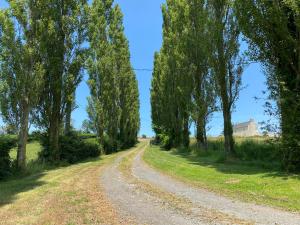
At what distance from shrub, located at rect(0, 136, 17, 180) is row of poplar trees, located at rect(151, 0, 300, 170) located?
427 inches

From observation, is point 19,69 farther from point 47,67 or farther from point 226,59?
point 226,59

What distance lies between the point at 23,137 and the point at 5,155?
1.78 meters

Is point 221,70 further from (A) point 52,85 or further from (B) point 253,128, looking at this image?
(B) point 253,128

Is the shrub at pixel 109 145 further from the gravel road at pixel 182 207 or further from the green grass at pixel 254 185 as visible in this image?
the gravel road at pixel 182 207

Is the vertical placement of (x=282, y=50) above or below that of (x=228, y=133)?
above

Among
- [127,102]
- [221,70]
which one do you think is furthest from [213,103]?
[127,102]

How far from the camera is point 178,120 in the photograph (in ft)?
128

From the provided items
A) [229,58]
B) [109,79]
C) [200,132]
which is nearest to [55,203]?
[229,58]

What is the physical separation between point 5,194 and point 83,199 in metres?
2.77

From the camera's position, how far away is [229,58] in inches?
873

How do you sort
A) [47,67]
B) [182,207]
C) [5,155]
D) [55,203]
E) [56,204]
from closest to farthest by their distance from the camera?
1. [182,207]
2. [56,204]
3. [55,203]
4. [5,155]
5. [47,67]

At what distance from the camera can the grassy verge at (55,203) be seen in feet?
26.6

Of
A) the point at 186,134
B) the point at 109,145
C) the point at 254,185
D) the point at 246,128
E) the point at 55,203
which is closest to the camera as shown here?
the point at 55,203

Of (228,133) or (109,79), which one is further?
(109,79)
